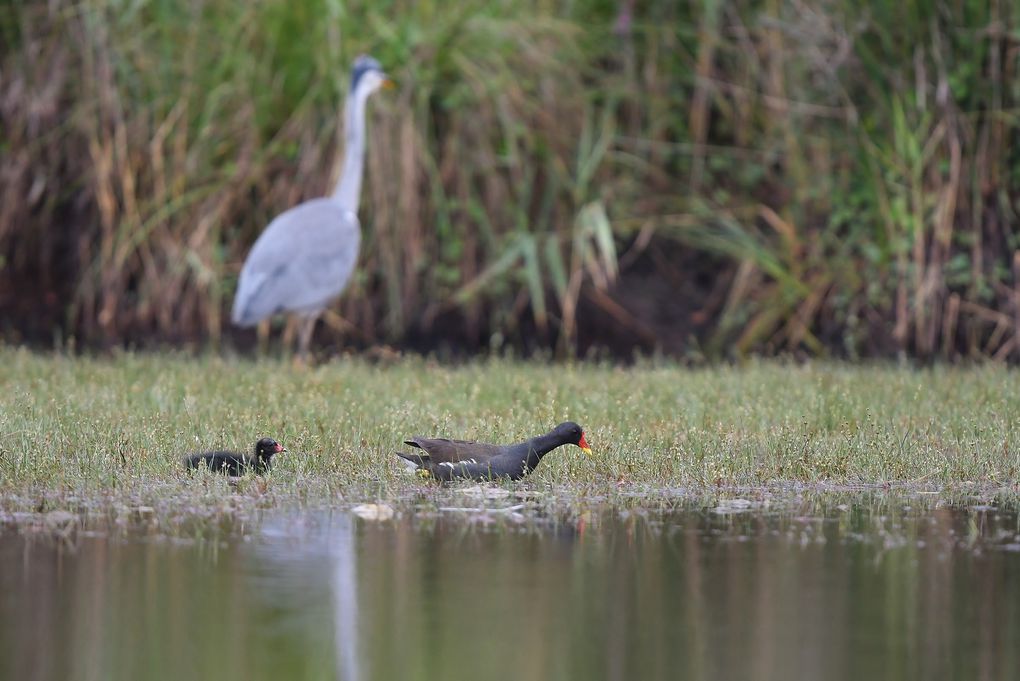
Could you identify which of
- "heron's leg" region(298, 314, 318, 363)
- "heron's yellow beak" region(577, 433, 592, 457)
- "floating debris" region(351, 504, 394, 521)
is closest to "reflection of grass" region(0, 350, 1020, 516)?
"heron's yellow beak" region(577, 433, 592, 457)

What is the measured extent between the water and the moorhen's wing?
2.36ft

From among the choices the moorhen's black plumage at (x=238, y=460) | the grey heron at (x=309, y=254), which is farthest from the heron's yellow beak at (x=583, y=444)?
the grey heron at (x=309, y=254)

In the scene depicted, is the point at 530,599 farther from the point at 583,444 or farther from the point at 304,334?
the point at 304,334

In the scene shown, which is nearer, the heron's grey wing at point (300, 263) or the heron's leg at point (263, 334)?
the heron's grey wing at point (300, 263)

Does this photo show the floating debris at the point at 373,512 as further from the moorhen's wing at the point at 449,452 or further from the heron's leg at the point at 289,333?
the heron's leg at the point at 289,333

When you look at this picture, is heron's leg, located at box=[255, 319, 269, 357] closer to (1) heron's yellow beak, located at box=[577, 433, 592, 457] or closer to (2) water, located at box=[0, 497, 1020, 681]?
(1) heron's yellow beak, located at box=[577, 433, 592, 457]

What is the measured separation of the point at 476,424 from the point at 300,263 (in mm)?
4193

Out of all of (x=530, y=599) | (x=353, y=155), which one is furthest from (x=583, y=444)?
(x=353, y=155)

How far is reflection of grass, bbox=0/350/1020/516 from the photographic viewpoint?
331 inches

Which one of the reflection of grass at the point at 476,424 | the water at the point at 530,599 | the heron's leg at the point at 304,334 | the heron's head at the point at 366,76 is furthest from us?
the heron's head at the point at 366,76

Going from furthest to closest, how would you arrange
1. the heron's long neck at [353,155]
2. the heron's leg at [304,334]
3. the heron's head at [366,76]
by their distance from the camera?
the heron's head at [366,76] < the heron's long neck at [353,155] < the heron's leg at [304,334]

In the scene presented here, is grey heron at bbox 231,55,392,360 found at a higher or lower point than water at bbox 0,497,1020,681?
higher

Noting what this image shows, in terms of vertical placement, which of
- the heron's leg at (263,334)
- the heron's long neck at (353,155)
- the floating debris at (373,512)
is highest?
the heron's long neck at (353,155)

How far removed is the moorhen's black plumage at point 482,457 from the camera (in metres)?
8.45
